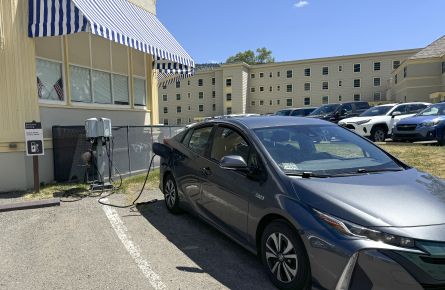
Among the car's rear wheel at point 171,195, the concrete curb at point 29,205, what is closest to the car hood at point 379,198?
the car's rear wheel at point 171,195

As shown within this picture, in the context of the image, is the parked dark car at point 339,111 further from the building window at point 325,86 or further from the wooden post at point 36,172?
the building window at point 325,86

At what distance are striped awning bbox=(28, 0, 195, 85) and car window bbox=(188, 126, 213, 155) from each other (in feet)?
11.1

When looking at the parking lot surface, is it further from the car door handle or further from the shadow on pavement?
the car door handle

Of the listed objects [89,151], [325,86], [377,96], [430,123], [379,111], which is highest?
[325,86]

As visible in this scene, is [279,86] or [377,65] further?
[279,86]

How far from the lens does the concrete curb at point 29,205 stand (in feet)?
21.9

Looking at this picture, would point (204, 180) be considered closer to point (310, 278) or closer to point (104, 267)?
point (104, 267)

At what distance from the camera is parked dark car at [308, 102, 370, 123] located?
68.7 feet

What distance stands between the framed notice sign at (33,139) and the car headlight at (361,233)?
6.44m

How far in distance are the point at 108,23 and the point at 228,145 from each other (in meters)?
4.98

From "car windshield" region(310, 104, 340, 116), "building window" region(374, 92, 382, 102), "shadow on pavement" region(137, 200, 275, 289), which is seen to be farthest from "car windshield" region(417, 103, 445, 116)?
"building window" region(374, 92, 382, 102)

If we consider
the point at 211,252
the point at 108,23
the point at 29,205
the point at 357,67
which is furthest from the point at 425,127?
the point at 357,67

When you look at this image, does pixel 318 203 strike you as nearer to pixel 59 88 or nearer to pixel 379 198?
pixel 379 198

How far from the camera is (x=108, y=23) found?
26.9ft
